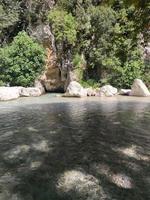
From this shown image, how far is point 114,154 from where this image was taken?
10977mm

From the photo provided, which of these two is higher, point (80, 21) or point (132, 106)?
point (80, 21)

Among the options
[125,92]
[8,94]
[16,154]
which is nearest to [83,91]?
[125,92]

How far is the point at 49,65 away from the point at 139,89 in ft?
33.1

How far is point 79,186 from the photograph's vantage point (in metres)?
8.37

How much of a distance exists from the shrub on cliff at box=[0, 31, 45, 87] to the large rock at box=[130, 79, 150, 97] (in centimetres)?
970

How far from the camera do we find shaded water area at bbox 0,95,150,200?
8.14 metres

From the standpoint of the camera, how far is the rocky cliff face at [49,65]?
3353cm

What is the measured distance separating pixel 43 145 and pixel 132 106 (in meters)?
→ 11.9

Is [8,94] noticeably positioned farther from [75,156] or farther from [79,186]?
[79,186]

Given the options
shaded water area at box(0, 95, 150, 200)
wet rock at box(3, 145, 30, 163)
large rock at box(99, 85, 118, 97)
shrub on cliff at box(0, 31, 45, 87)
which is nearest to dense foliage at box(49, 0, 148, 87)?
large rock at box(99, 85, 118, 97)

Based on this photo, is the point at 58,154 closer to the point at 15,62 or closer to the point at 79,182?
the point at 79,182

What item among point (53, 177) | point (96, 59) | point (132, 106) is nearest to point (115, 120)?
point (132, 106)

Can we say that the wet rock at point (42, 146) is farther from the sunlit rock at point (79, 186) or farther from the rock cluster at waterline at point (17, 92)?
the rock cluster at waterline at point (17, 92)

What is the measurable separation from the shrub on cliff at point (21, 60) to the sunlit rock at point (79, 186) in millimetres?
23816
